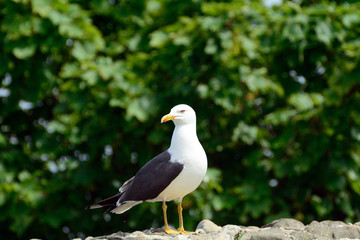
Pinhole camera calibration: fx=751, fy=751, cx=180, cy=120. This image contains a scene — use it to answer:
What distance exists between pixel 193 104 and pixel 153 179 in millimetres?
5563

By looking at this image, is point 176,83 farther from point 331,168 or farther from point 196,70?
point 331,168

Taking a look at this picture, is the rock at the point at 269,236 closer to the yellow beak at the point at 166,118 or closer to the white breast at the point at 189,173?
the white breast at the point at 189,173

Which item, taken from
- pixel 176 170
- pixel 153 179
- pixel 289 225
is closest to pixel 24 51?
pixel 153 179

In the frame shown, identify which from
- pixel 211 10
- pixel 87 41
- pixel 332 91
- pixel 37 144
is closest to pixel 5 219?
pixel 37 144

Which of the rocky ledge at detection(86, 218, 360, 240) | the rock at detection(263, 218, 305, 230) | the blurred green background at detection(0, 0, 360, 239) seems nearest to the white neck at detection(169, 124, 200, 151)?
the rocky ledge at detection(86, 218, 360, 240)

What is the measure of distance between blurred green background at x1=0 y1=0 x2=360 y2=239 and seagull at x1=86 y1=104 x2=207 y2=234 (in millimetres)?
4794

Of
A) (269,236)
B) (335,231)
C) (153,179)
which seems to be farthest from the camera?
(335,231)

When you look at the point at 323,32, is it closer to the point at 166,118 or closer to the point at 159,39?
the point at 159,39

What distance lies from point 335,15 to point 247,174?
3.39 metres

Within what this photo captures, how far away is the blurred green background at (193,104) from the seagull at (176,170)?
479 centimetres

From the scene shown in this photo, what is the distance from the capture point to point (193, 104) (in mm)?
13383

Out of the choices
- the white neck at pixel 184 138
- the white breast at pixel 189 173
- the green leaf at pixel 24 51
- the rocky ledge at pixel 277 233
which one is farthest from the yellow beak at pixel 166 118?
the green leaf at pixel 24 51

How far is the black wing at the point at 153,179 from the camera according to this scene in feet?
25.7

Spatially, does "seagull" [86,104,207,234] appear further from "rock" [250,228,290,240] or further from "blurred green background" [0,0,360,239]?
"blurred green background" [0,0,360,239]
